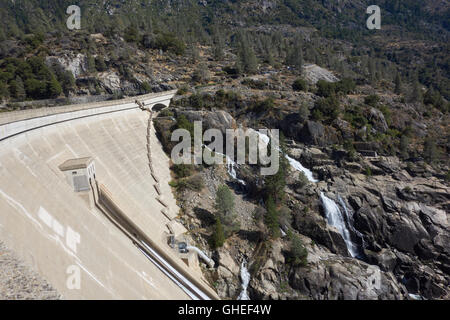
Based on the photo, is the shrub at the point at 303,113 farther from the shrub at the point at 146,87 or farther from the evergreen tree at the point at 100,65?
the evergreen tree at the point at 100,65

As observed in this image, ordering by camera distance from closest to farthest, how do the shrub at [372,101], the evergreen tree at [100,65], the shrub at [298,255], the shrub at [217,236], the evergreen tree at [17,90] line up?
1. the shrub at [298,255]
2. the shrub at [217,236]
3. the evergreen tree at [17,90]
4. the shrub at [372,101]
5. the evergreen tree at [100,65]

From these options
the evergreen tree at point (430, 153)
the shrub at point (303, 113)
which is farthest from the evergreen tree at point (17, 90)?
the evergreen tree at point (430, 153)

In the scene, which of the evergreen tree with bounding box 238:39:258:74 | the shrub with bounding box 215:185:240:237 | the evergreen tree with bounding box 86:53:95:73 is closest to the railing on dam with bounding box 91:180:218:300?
the shrub with bounding box 215:185:240:237

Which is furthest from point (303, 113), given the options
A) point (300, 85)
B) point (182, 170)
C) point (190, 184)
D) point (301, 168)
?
point (190, 184)

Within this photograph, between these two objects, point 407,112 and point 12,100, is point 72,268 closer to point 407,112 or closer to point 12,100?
point 12,100
